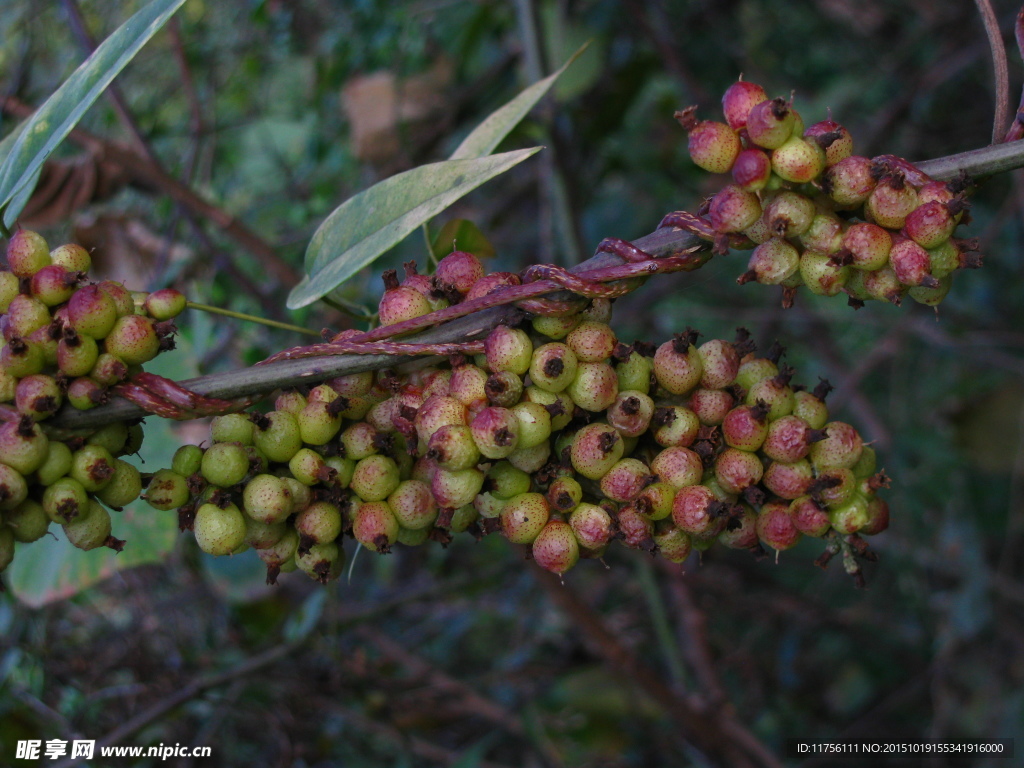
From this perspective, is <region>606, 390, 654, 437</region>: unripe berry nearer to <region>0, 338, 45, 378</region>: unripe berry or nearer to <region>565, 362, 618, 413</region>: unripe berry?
<region>565, 362, 618, 413</region>: unripe berry

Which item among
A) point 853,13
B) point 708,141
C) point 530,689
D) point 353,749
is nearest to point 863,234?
point 708,141

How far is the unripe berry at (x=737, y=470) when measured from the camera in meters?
0.84

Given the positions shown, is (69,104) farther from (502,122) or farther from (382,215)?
(502,122)

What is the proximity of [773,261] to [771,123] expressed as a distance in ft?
0.45

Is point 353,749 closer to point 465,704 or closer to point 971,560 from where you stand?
point 465,704

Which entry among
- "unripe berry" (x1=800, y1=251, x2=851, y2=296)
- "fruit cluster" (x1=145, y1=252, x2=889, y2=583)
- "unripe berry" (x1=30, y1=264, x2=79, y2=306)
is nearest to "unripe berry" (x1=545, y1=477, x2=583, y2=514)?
"fruit cluster" (x1=145, y1=252, x2=889, y2=583)

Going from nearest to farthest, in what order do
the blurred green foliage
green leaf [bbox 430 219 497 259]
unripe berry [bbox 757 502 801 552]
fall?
unripe berry [bbox 757 502 801 552], green leaf [bbox 430 219 497 259], the blurred green foliage

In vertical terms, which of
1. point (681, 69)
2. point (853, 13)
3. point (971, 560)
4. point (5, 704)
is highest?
point (681, 69)

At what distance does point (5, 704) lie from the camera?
192 centimetres

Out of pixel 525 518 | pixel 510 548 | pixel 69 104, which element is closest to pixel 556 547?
pixel 525 518

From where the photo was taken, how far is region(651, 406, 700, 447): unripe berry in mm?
853

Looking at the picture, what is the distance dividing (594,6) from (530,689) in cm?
218

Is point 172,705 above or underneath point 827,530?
underneath

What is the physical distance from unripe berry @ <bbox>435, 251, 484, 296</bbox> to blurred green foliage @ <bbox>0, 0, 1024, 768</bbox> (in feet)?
3.31
